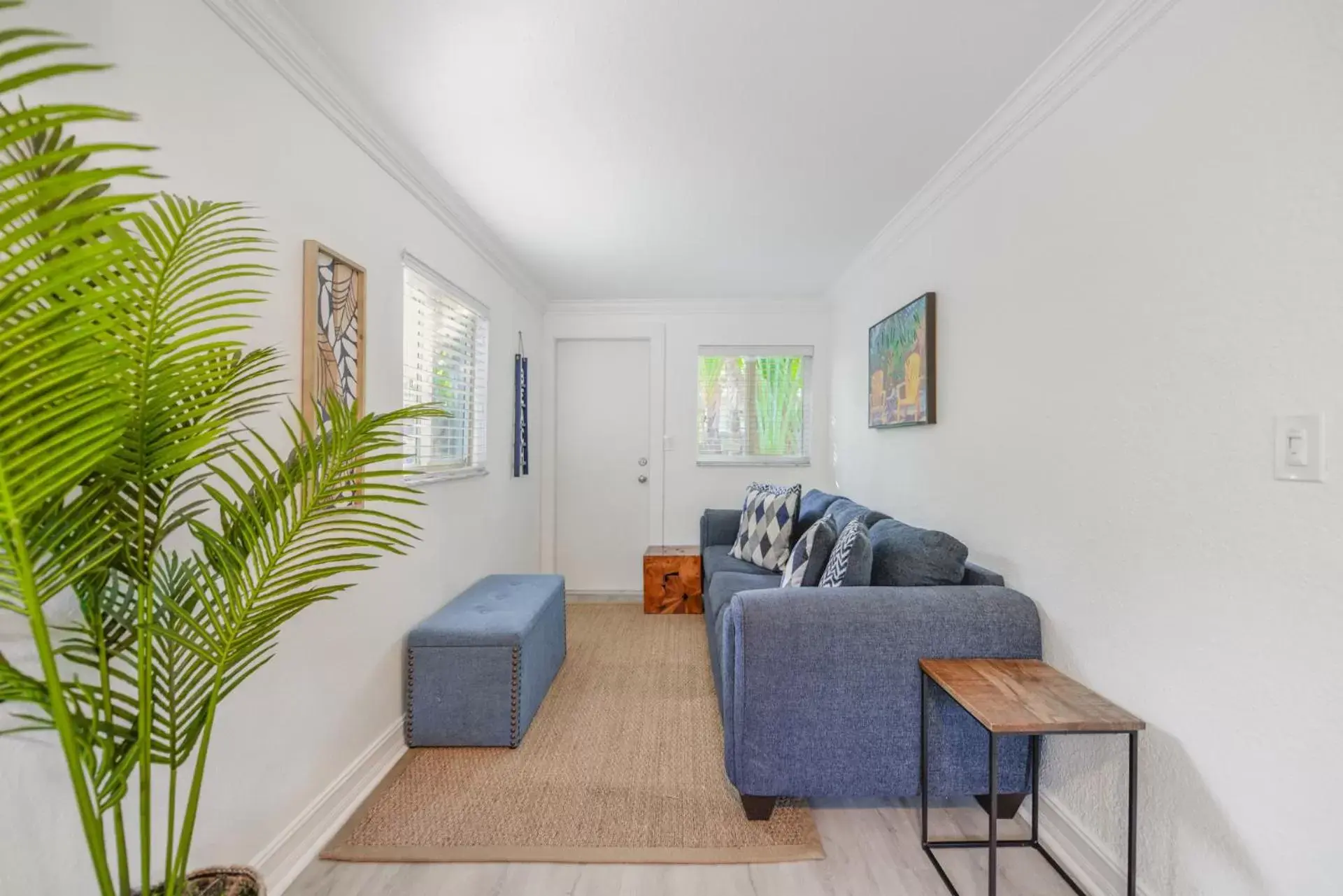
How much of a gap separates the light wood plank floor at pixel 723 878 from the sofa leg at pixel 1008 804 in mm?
110

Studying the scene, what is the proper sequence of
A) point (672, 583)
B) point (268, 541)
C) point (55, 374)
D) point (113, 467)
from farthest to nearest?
1. point (672, 583)
2. point (268, 541)
3. point (113, 467)
4. point (55, 374)

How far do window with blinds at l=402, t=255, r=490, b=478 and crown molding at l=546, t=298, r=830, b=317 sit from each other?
52.6 inches

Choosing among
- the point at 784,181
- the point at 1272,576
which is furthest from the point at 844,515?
the point at 1272,576

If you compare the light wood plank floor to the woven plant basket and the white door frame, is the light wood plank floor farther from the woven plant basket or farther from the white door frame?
the white door frame

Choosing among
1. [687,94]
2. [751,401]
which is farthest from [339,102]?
[751,401]

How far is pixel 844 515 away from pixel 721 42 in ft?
6.93

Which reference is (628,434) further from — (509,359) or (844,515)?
(844,515)

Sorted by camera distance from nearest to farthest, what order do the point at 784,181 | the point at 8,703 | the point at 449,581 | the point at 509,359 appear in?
the point at 8,703 → the point at 784,181 → the point at 449,581 → the point at 509,359

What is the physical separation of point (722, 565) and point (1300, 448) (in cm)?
257

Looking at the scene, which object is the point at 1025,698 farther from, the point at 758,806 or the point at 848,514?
the point at 848,514

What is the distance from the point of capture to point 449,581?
267 cm

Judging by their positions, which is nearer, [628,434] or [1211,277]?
[1211,277]

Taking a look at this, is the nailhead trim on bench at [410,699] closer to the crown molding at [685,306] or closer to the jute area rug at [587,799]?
the jute area rug at [587,799]

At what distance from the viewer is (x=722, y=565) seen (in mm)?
3385
